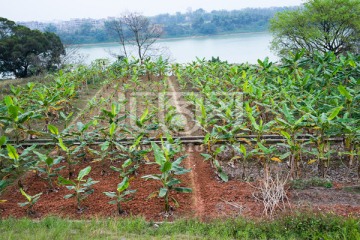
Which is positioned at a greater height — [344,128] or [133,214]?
[344,128]

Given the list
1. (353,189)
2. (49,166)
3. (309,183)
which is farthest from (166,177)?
(353,189)

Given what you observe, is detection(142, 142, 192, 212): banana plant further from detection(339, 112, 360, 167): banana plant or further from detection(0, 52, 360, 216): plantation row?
detection(339, 112, 360, 167): banana plant

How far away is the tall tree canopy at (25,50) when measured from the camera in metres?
20.3

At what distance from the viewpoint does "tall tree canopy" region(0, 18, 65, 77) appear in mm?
20328

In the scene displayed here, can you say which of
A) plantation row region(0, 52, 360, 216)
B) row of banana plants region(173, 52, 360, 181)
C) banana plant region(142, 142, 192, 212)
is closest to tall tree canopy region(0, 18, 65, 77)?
plantation row region(0, 52, 360, 216)

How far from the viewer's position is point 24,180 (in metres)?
5.86

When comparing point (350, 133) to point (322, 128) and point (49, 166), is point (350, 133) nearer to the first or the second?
point (322, 128)

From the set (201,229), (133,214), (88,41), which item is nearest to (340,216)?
(201,229)

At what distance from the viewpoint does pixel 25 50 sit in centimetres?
2066

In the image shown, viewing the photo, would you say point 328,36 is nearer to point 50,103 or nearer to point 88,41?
point 50,103

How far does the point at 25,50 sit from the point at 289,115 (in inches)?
749

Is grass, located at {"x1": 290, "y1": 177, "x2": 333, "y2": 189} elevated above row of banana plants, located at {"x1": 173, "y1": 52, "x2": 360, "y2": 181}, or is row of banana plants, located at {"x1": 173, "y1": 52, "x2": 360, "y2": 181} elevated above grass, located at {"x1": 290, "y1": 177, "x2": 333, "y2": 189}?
row of banana plants, located at {"x1": 173, "y1": 52, "x2": 360, "y2": 181}

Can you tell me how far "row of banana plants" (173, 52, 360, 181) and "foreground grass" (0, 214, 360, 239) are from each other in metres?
1.10

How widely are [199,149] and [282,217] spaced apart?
3.03 meters
